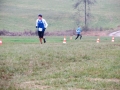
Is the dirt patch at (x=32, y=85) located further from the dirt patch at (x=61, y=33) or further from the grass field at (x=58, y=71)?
the dirt patch at (x=61, y=33)

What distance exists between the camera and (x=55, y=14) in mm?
79375

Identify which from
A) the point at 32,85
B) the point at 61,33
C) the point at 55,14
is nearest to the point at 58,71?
the point at 32,85

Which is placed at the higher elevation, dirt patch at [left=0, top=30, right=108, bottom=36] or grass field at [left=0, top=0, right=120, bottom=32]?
grass field at [left=0, top=0, right=120, bottom=32]

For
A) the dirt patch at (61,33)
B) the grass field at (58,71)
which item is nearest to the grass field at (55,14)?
the dirt patch at (61,33)

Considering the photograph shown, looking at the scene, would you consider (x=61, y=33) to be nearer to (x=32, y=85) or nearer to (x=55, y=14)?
(x=55, y=14)

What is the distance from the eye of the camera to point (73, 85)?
809 centimetres

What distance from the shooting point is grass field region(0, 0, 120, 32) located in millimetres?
66312

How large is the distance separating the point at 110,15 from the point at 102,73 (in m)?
73.0

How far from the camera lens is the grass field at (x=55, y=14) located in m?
66.3

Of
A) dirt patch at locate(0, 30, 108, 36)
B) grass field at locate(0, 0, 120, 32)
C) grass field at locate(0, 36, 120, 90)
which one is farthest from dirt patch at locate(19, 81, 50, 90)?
grass field at locate(0, 0, 120, 32)

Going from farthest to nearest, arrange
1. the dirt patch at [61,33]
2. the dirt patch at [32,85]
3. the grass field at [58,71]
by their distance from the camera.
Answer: the dirt patch at [61,33] → the grass field at [58,71] → the dirt patch at [32,85]

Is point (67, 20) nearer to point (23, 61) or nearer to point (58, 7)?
point (58, 7)

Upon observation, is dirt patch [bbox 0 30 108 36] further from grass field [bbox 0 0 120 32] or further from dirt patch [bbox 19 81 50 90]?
dirt patch [bbox 19 81 50 90]

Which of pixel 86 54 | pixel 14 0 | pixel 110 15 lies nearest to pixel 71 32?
pixel 14 0
